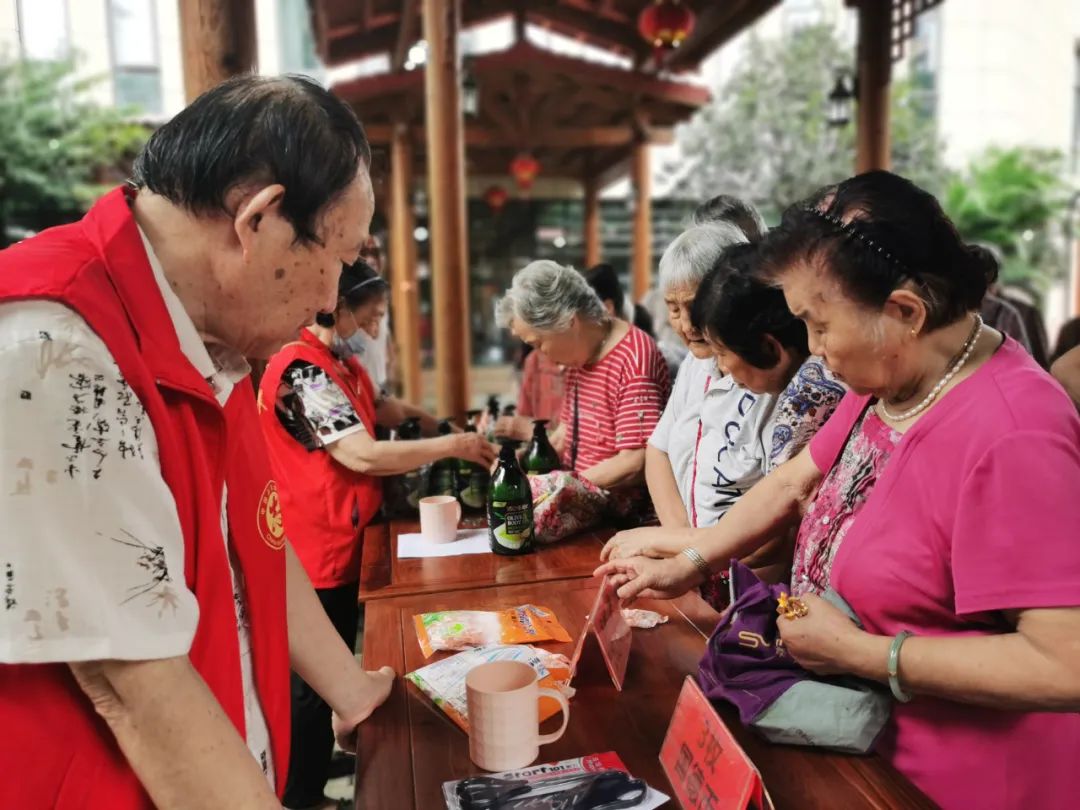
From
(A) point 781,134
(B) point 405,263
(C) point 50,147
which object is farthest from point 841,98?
(C) point 50,147

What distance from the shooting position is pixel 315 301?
86 centimetres

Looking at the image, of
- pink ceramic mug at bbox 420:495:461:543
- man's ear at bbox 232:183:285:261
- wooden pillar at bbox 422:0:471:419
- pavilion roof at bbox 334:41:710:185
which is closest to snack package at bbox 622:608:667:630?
pink ceramic mug at bbox 420:495:461:543

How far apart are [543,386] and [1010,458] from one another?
8.81ft

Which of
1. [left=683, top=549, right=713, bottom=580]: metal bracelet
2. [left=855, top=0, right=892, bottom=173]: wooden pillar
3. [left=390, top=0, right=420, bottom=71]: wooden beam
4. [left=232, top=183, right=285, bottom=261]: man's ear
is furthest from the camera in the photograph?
[left=390, top=0, right=420, bottom=71]: wooden beam

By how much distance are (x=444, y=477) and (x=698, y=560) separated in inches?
47.6

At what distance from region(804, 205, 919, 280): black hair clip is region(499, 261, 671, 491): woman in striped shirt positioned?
1295mm

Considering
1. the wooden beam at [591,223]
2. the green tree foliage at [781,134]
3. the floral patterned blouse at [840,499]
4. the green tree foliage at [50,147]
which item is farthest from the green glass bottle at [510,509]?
the green tree foliage at [781,134]

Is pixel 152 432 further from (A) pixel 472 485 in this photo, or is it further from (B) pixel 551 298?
(B) pixel 551 298

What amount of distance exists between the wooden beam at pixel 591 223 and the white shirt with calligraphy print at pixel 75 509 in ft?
35.0

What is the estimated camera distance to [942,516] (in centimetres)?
96

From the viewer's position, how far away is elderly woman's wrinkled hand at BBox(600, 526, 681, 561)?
153cm

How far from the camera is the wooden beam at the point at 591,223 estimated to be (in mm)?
11250

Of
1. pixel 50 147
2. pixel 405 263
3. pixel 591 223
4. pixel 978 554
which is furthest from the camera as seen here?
pixel 50 147

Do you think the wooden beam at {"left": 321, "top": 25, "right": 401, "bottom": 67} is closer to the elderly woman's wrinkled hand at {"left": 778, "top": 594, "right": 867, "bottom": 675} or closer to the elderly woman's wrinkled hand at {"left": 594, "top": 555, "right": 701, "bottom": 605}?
the elderly woman's wrinkled hand at {"left": 594, "top": 555, "right": 701, "bottom": 605}
